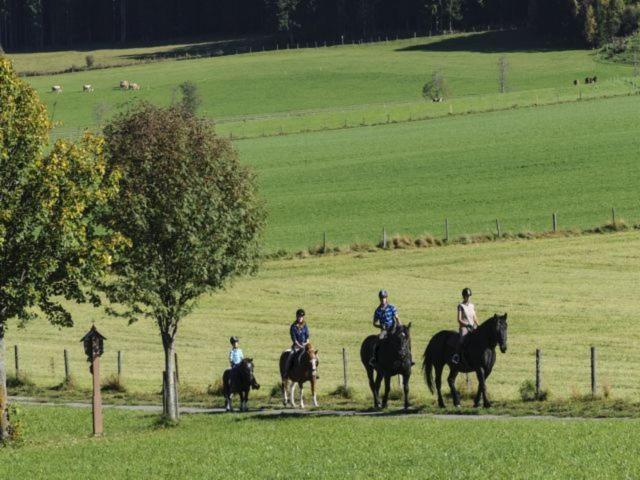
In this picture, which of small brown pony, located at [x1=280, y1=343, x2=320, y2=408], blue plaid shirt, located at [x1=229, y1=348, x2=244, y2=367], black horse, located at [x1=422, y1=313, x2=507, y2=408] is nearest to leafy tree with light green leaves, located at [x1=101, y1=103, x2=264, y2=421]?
blue plaid shirt, located at [x1=229, y1=348, x2=244, y2=367]

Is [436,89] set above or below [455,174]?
above

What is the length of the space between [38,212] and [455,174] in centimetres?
6415

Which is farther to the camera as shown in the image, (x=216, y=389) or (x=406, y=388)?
(x=216, y=389)

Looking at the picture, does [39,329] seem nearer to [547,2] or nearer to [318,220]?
[318,220]

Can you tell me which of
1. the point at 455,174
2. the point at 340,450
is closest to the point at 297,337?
the point at 340,450

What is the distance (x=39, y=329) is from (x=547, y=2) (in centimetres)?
13126

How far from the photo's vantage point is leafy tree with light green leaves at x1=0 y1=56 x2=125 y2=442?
31.2 meters

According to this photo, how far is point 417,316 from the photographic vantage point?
52.9 metres

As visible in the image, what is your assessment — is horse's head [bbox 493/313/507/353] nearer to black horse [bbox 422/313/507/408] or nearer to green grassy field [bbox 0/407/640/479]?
black horse [bbox 422/313/507/408]

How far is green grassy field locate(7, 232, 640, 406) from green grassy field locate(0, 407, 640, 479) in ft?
18.6

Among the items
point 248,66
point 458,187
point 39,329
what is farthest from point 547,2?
point 39,329

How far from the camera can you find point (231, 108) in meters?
156

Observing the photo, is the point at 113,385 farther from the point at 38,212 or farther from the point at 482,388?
the point at 482,388

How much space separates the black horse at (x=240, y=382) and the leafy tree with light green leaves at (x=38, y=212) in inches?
226
